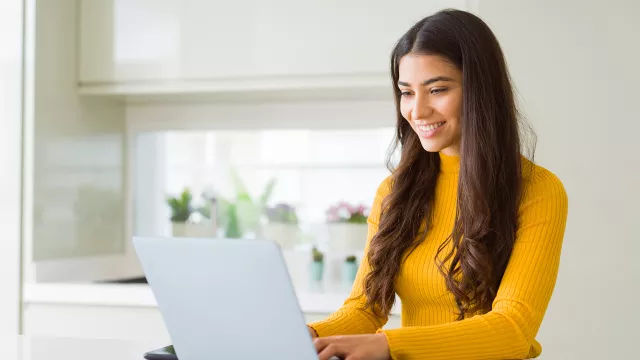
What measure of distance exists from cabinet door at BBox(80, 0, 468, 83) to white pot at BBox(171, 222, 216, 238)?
0.67 meters

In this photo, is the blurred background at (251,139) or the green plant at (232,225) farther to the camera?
the green plant at (232,225)

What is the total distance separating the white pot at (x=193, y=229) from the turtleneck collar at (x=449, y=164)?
185cm

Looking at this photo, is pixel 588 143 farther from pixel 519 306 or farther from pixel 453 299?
pixel 519 306

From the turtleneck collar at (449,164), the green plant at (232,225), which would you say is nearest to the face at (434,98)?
the turtleneck collar at (449,164)

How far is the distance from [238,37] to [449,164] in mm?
1454

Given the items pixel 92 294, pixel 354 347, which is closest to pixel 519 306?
pixel 354 347

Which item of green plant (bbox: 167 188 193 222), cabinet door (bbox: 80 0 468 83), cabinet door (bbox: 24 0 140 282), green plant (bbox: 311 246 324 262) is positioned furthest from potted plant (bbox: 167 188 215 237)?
cabinet door (bbox: 80 0 468 83)

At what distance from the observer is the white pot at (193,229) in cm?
348

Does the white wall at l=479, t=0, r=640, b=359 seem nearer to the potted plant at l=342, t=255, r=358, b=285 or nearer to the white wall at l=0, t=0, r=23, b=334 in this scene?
the potted plant at l=342, t=255, r=358, b=285

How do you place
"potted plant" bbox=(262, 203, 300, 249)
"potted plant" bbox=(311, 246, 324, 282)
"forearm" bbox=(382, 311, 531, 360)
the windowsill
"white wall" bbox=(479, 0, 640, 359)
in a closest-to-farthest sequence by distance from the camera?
"forearm" bbox=(382, 311, 531, 360) < "white wall" bbox=(479, 0, 640, 359) < the windowsill < "potted plant" bbox=(311, 246, 324, 282) < "potted plant" bbox=(262, 203, 300, 249)

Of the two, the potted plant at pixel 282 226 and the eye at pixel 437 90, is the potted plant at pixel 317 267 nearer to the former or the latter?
the potted plant at pixel 282 226

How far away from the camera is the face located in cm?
160

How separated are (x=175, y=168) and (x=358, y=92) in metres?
0.93

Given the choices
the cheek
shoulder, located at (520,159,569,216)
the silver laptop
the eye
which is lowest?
the silver laptop
